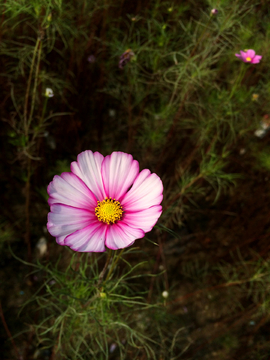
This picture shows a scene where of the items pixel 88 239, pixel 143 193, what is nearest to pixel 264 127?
pixel 143 193

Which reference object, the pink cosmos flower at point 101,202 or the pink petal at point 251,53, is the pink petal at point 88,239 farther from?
the pink petal at point 251,53

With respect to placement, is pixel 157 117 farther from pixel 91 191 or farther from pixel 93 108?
pixel 91 191

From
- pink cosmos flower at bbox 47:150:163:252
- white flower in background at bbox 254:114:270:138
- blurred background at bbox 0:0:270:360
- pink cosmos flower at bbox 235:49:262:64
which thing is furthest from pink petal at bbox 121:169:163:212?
white flower in background at bbox 254:114:270:138

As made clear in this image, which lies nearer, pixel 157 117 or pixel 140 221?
pixel 140 221

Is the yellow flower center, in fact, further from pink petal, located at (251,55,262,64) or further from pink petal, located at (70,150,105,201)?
pink petal, located at (251,55,262,64)

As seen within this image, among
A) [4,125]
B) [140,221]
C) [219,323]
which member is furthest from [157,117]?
[219,323]

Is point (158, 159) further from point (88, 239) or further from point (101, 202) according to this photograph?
point (88, 239)
